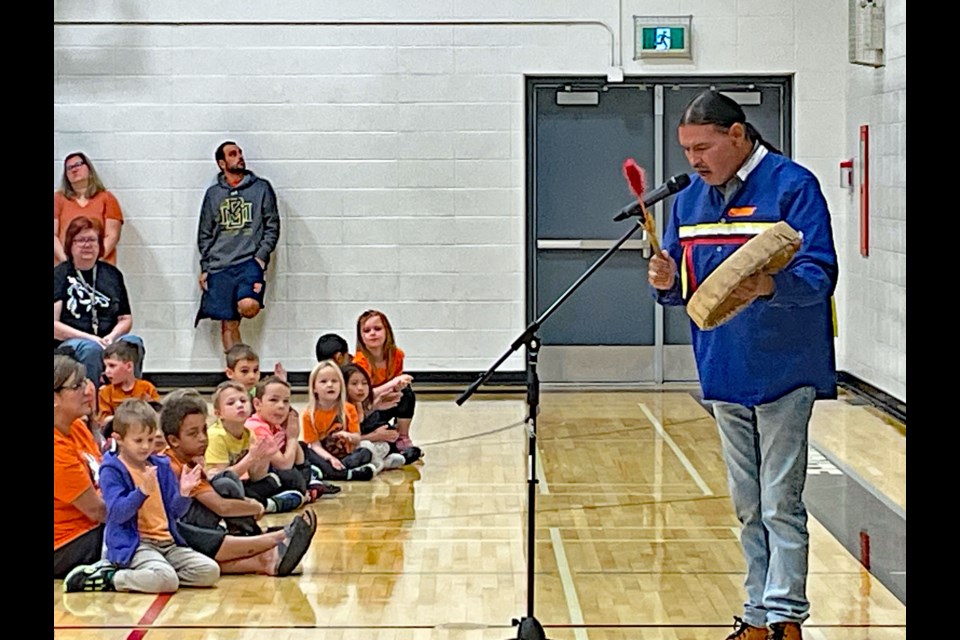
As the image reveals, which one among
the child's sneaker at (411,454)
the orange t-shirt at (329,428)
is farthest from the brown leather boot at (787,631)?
the child's sneaker at (411,454)

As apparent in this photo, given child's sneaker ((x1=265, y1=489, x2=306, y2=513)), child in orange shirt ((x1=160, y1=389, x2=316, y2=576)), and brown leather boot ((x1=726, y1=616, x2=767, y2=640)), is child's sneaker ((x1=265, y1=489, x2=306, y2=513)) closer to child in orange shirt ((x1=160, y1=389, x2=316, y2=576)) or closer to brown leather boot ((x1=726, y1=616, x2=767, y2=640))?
child in orange shirt ((x1=160, y1=389, x2=316, y2=576))

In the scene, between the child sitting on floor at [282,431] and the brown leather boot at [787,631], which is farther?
the child sitting on floor at [282,431]

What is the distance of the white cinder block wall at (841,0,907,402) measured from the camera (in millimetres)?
8336

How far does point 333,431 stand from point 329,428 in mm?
39

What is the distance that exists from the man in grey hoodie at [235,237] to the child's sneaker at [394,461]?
2.82 m

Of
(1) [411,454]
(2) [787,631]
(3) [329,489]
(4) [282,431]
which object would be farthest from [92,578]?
(1) [411,454]

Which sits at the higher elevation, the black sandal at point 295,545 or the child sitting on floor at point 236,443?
the child sitting on floor at point 236,443

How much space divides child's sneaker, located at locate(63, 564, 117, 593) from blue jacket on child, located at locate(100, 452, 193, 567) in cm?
4

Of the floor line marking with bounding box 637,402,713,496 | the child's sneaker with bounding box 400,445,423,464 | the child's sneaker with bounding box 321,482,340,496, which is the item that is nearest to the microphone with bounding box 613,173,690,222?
the floor line marking with bounding box 637,402,713,496

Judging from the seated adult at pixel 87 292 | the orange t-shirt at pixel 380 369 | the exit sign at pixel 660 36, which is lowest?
the orange t-shirt at pixel 380 369

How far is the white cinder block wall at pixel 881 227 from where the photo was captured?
834cm

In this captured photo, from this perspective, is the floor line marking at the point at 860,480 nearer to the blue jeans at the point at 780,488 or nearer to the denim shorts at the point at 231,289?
the blue jeans at the point at 780,488

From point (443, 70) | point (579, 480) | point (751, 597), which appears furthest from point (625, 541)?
point (443, 70)

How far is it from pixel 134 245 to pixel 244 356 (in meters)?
3.60
